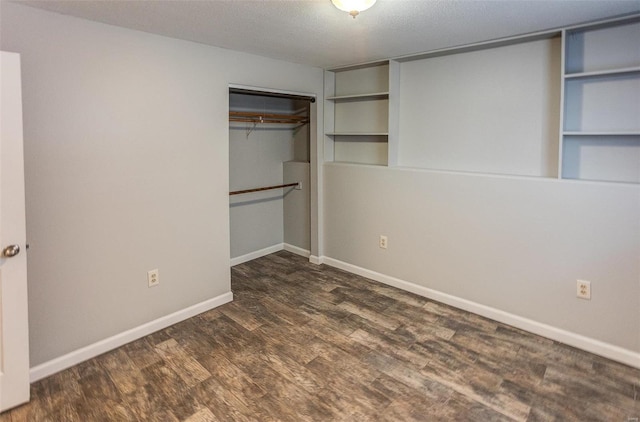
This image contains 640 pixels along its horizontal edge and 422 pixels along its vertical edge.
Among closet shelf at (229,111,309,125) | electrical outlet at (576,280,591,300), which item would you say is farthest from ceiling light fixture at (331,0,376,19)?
electrical outlet at (576,280,591,300)

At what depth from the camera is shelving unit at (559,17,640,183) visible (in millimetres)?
2508

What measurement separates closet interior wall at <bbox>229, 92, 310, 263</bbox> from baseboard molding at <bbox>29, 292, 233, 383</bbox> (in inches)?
48.0

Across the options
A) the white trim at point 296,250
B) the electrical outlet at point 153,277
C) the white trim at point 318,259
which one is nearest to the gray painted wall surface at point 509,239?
the white trim at point 318,259

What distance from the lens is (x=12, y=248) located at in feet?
6.61

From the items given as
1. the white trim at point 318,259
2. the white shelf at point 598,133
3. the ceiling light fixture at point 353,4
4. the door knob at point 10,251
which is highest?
the ceiling light fixture at point 353,4

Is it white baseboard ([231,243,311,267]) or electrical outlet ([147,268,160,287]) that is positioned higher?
electrical outlet ([147,268,160,287])

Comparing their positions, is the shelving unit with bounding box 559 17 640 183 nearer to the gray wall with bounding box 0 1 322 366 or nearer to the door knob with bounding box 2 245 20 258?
the gray wall with bounding box 0 1 322 366

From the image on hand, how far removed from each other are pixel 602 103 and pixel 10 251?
3739 mm

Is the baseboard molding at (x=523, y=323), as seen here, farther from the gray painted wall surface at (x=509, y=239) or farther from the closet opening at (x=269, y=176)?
the closet opening at (x=269, y=176)

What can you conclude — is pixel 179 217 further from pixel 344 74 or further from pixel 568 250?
pixel 568 250

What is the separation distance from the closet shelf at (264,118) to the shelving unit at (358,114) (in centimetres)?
44

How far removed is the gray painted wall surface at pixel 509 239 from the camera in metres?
2.51

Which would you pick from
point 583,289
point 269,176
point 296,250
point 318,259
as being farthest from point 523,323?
point 269,176

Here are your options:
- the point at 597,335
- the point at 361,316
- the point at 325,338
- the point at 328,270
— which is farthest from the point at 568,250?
the point at 328,270
